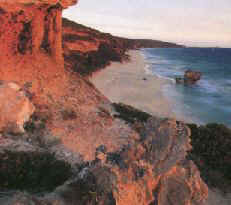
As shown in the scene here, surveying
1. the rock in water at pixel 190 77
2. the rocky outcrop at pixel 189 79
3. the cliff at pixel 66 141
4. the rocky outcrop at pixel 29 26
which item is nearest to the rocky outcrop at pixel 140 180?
the cliff at pixel 66 141

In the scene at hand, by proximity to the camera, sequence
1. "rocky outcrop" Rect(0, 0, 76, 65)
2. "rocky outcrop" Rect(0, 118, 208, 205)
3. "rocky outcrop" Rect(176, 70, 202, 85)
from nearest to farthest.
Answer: "rocky outcrop" Rect(0, 118, 208, 205)
"rocky outcrop" Rect(0, 0, 76, 65)
"rocky outcrop" Rect(176, 70, 202, 85)

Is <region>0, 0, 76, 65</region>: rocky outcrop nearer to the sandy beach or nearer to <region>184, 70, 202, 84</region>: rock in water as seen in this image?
the sandy beach

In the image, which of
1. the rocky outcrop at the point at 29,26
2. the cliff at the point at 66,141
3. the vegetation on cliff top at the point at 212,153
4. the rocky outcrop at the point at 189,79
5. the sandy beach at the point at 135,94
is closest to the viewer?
the cliff at the point at 66,141

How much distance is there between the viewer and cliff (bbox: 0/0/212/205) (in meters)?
4.73

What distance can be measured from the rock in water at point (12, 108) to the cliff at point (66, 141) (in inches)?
1.4

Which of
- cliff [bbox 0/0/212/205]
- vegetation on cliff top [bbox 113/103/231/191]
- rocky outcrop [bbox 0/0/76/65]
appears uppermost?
rocky outcrop [bbox 0/0/76/65]

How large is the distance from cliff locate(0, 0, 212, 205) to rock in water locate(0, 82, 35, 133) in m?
0.04

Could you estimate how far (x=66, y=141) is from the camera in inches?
371

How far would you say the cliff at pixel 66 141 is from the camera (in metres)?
4.73

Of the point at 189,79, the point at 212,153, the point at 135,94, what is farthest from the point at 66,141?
the point at 189,79

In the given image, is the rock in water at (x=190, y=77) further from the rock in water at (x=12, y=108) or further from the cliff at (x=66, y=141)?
the rock in water at (x=12, y=108)

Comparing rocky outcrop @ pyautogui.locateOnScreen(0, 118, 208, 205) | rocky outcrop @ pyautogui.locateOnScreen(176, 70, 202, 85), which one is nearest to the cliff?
rocky outcrop @ pyautogui.locateOnScreen(0, 118, 208, 205)

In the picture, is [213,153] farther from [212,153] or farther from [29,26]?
[29,26]

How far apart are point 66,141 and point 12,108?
96.3 inches
